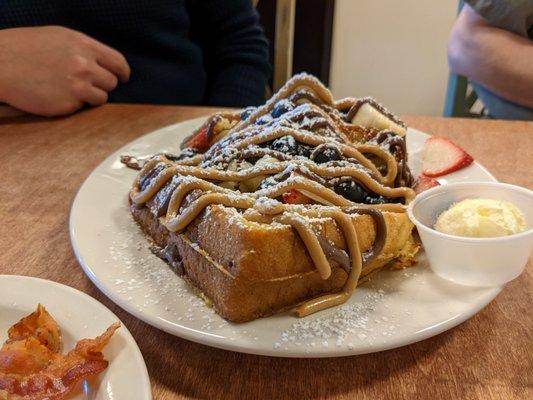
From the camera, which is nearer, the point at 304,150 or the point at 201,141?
the point at 304,150

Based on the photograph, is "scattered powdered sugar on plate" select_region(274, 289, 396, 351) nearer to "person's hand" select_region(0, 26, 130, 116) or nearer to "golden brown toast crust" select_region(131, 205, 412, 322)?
"golden brown toast crust" select_region(131, 205, 412, 322)

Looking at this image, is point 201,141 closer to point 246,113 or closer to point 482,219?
point 246,113

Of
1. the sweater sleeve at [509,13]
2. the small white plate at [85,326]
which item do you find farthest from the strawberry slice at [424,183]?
the sweater sleeve at [509,13]

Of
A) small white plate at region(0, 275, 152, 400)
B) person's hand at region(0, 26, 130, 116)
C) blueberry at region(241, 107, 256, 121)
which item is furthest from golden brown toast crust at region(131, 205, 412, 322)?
person's hand at region(0, 26, 130, 116)

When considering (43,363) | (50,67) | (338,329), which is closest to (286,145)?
(338,329)

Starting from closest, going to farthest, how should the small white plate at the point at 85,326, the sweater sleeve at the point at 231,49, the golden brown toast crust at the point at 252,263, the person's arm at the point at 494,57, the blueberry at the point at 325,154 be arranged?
the small white plate at the point at 85,326 → the golden brown toast crust at the point at 252,263 → the blueberry at the point at 325,154 → the person's arm at the point at 494,57 → the sweater sleeve at the point at 231,49

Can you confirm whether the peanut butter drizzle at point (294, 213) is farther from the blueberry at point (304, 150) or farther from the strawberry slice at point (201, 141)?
the strawberry slice at point (201, 141)
